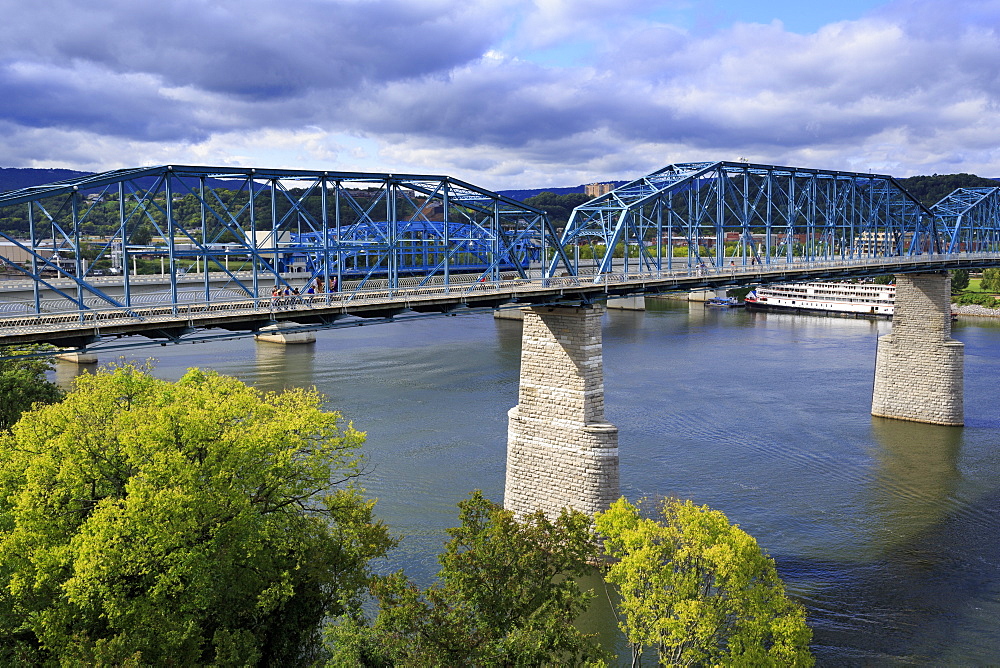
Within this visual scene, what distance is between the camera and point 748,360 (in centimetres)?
5694

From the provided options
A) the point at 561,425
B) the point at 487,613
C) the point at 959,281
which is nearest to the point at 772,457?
the point at 561,425

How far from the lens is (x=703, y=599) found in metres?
15.1

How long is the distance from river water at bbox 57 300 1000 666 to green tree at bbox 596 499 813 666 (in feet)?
18.3

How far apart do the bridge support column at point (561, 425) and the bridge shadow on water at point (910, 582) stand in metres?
5.76

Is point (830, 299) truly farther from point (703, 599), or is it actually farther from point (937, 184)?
point (703, 599)

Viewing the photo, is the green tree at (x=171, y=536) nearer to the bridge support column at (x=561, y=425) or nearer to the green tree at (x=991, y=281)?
the bridge support column at (x=561, y=425)

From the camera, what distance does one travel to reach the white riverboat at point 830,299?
283 ft

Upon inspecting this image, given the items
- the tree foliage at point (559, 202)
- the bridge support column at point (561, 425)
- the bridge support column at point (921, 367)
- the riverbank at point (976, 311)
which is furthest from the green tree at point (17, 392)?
the tree foliage at point (559, 202)

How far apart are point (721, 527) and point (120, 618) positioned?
10.3 metres

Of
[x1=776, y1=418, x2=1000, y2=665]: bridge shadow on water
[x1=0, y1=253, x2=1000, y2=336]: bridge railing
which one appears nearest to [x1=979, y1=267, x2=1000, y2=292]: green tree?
[x1=0, y1=253, x2=1000, y2=336]: bridge railing

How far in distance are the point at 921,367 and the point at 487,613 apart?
34911mm

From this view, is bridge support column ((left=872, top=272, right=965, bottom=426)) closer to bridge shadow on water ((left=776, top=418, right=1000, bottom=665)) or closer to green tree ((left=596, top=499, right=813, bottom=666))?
bridge shadow on water ((left=776, top=418, right=1000, bottom=665))

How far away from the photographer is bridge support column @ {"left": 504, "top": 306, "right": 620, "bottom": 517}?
25156mm

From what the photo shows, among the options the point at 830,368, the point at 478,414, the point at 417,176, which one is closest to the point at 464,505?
the point at 417,176
